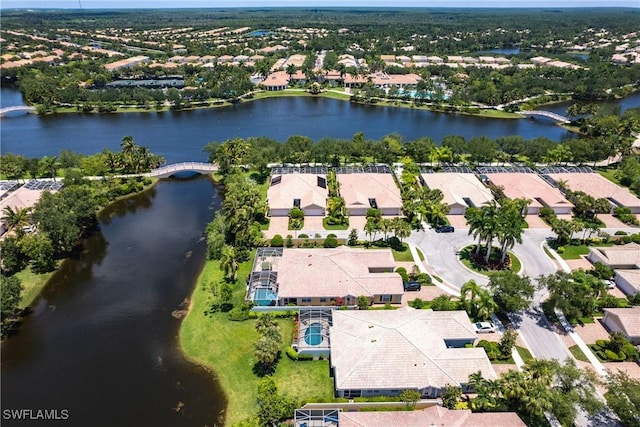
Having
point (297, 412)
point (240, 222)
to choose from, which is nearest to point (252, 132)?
point (240, 222)

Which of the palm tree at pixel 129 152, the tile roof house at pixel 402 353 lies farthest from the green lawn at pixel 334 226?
the palm tree at pixel 129 152

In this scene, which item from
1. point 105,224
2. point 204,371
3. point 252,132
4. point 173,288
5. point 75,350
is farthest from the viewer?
point 252,132

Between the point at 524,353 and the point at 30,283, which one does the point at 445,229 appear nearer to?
the point at 524,353

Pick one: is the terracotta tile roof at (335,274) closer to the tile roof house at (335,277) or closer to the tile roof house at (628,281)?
the tile roof house at (335,277)

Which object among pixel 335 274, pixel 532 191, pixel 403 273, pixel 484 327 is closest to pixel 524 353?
pixel 484 327

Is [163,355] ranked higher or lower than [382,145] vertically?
lower

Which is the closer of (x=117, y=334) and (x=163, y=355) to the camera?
(x=163, y=355)

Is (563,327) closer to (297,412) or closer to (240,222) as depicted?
(297,412)
